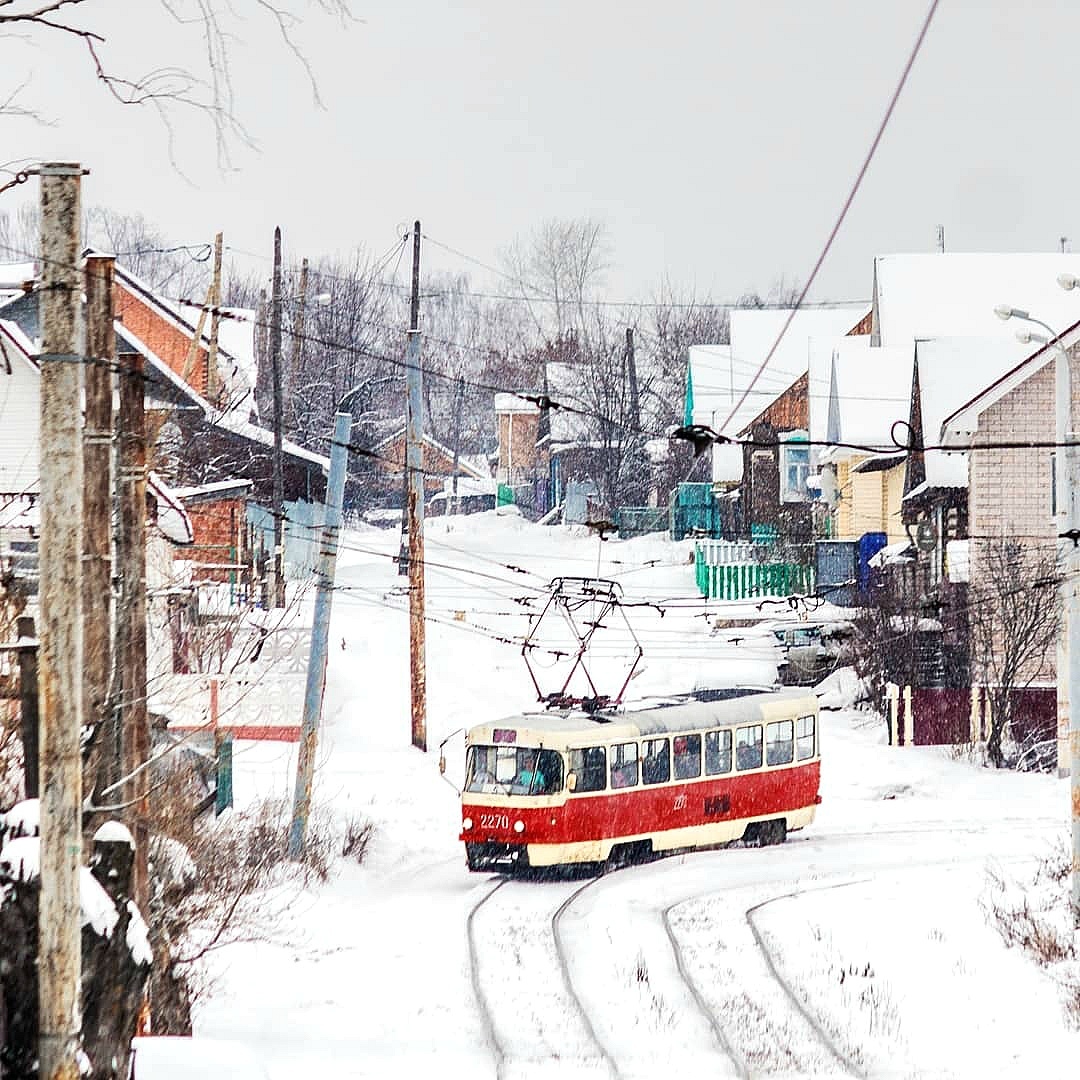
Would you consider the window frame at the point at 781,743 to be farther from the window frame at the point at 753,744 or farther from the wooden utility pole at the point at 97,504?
the wooden utility pole at the point at 97,504

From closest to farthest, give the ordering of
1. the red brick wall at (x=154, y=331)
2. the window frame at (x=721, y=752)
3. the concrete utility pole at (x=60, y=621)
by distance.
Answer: the concrete utility pole at (x=60, y=621) → the window frame at (x=721, y=752) → the red brick wall at (x=154, y=331)

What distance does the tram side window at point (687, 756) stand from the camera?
25.7 metres

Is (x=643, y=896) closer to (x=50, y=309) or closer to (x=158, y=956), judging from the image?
(x=158, y=956)

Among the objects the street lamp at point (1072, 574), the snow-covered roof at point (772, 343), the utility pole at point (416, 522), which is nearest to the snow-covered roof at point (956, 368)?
the utility pole at point (416, 522)

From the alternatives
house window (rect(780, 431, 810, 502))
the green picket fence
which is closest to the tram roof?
the green picket fence

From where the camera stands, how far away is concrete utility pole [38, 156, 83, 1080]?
8.58 metres

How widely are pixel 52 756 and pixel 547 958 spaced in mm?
11084

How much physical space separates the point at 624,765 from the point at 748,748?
303 cm

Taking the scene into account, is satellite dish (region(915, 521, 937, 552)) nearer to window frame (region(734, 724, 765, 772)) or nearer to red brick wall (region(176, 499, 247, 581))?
window frame (region(734, 724, 765, 772))

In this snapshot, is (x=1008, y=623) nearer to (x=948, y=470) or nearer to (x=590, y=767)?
(x=948, y=470)

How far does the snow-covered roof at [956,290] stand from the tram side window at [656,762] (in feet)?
86.9

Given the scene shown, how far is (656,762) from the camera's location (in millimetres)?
25359

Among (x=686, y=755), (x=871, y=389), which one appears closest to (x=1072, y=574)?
(x=686, y=755)

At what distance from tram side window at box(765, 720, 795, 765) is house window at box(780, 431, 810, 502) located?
27.1m
